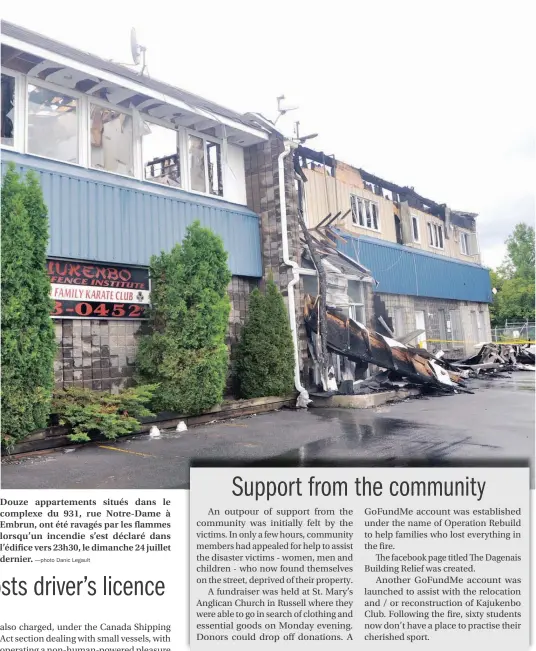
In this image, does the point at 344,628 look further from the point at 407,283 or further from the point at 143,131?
the point at 407,283

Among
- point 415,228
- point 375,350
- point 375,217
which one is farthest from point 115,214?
point 415,228

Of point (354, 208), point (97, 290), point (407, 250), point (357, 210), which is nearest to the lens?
point (97, 290)

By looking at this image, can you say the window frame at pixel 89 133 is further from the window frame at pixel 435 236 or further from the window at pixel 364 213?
the window frame at pixel 435 236

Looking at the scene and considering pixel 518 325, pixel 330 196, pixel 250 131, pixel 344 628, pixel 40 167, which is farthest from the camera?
pixel 518 325

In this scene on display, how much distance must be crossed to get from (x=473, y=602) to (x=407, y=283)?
1185cm

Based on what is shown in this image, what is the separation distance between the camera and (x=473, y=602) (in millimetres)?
2398

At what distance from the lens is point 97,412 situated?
5.07m

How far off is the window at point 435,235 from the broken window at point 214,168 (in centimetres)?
943

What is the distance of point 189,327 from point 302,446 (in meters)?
2.29

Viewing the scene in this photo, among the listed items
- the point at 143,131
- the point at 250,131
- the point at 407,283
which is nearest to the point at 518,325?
the point at 407,283

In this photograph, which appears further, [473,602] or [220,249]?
[220,249]

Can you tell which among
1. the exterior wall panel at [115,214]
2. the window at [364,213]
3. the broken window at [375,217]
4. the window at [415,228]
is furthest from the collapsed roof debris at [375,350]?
the window at [415,228]

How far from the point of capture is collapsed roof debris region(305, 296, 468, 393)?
875cm

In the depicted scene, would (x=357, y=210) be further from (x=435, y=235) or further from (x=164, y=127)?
(x=164, y=127)
